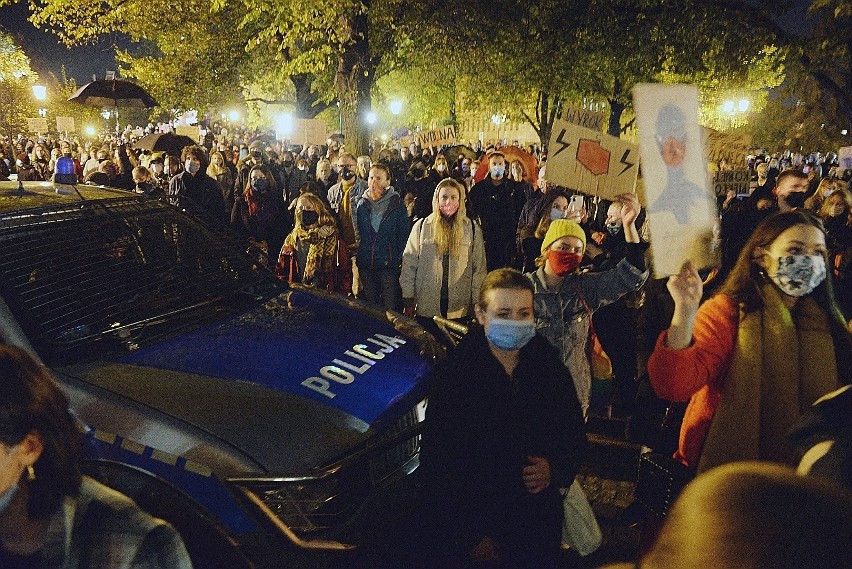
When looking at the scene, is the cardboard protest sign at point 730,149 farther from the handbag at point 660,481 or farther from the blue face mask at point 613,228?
the handbag at point 660,481

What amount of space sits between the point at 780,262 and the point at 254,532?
91.2 inches

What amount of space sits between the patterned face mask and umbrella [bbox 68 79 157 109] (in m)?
14.5

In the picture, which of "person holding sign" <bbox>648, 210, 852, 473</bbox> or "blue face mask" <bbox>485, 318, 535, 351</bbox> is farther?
"blue face mask" <bbox>485, 318, 535, 351</bbox>

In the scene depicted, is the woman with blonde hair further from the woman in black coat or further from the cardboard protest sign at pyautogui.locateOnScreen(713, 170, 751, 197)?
the cardboard protest sign at pyautogui.locateOnScreen(713, 170, 751, 197)

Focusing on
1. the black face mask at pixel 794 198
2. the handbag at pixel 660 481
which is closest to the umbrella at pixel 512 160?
the black face mask at pixel 794 198

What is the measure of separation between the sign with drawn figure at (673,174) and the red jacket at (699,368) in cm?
34

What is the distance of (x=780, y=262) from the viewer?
2572mm

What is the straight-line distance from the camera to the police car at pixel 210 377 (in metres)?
2.44

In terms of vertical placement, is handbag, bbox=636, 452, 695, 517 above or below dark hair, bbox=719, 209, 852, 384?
below

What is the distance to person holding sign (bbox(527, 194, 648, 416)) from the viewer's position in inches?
151

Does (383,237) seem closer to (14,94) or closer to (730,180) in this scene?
(730,180)

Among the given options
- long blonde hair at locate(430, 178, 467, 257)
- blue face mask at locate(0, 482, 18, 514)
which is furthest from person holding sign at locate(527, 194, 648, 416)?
blue face mask at locate(0, 482, 18, 514)

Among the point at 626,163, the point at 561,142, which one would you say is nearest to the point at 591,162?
the point at 626,163

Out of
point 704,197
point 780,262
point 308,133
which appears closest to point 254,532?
point 704,197
